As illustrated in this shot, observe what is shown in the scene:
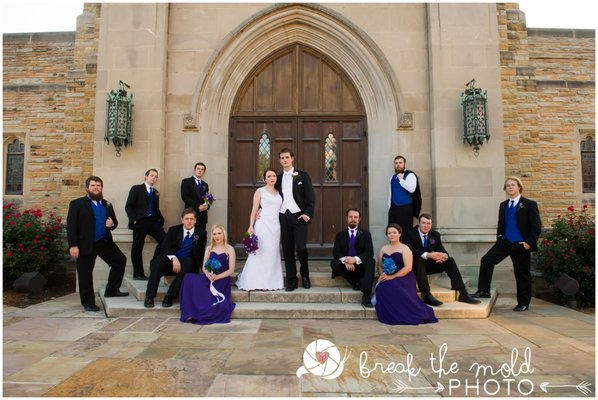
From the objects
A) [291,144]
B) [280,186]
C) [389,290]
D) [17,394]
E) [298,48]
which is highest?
[298,48]

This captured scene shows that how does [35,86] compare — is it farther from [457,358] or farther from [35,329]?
[457,358]

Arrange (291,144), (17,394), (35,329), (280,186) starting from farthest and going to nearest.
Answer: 1. (291,144)
2. (280,186)
3. (35,329)
4. (17,394)

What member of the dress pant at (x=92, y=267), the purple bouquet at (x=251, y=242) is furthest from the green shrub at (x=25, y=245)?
the purple bouquet at (x=251, y=242)

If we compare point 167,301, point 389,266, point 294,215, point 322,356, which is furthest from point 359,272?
point 167,301

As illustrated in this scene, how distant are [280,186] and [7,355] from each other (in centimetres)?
355

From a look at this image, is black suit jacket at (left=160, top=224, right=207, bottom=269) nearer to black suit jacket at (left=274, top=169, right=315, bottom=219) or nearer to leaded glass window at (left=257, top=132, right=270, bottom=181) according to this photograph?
black suit jacket at (left=274, top=169, right=315, bottom=219)

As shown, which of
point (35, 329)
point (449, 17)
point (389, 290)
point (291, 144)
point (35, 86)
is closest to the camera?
point (35, 329)

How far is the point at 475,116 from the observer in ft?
21.0

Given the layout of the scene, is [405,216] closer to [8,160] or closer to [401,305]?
[401,305]

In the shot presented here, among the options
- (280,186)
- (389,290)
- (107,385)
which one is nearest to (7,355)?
(107,385)

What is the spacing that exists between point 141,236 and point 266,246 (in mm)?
2052

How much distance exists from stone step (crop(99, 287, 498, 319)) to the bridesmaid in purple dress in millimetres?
254

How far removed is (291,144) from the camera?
739 centimetres

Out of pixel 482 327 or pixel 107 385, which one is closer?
pixel 107 385
